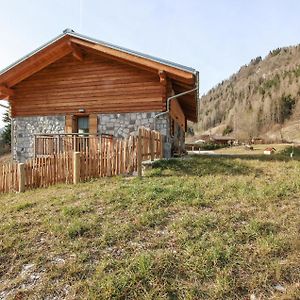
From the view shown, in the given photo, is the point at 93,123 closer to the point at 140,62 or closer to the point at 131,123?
the point at 131,123

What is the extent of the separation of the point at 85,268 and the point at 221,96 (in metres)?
137

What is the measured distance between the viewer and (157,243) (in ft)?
15.6

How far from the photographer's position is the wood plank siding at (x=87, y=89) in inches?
538

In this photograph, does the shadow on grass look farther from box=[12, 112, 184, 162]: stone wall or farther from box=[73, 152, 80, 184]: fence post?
box=[12, 112, 184, 162]: stone wall

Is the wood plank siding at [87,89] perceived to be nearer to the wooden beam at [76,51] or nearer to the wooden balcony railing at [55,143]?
the wooden beam at [76,51]

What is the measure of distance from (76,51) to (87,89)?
178 centimetres

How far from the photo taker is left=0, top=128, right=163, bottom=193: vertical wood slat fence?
948cm

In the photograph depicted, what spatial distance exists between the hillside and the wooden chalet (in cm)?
5657

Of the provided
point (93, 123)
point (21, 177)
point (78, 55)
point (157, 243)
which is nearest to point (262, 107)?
point (93, 123)

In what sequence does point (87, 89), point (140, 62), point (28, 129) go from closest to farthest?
point (140, 62) < point (87, 89) < point (28, 129)

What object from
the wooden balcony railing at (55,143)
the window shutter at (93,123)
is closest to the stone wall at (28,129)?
the window shutter at (93,123)

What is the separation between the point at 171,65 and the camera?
12.3 m

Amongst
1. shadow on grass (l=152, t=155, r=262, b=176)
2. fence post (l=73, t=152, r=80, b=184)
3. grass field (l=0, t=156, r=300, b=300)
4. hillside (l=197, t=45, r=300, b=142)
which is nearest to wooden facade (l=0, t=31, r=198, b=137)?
shadow on grass (l=152, t=155, r=262, b=176)

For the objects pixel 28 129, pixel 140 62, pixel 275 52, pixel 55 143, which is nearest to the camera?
pixel 140 62
